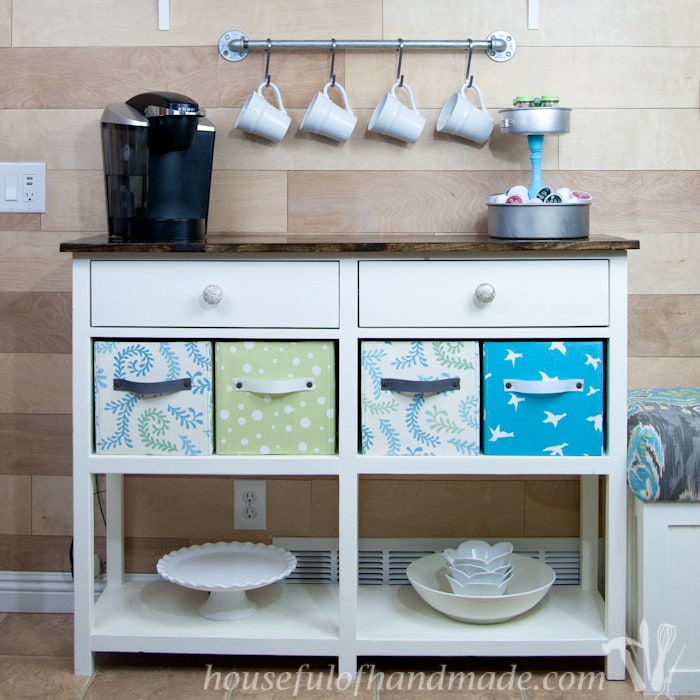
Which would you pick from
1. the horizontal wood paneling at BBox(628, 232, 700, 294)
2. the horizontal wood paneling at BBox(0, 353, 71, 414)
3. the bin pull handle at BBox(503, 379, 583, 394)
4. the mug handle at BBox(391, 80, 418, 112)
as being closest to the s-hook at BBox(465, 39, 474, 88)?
the mug handle at BBox(391, 80, 418, 112)

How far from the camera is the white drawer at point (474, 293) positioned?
195 cm

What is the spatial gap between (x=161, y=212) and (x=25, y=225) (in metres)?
0.44

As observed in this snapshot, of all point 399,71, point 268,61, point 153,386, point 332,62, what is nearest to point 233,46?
point 268,61

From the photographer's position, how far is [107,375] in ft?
6.53

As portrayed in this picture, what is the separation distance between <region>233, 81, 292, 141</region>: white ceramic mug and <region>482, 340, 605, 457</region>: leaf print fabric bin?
68 cm

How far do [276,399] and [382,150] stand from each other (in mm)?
657

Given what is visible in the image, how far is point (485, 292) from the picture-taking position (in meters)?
1.93

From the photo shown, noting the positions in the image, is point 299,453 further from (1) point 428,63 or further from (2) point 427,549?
(1) point 428,63

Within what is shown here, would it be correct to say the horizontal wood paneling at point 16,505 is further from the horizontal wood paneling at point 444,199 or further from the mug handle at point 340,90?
the mug handle at point 340,90

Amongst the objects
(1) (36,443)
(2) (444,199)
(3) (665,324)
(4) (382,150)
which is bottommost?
(1) (36,443)

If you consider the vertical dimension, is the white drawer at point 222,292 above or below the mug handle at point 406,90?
below

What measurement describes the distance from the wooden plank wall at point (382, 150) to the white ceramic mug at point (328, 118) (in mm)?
51

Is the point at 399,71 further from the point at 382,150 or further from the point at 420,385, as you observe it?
the point at 420,385

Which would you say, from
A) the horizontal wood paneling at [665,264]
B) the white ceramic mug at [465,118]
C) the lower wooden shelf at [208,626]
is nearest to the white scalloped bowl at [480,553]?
the lower wooden shelf at [208,626]
